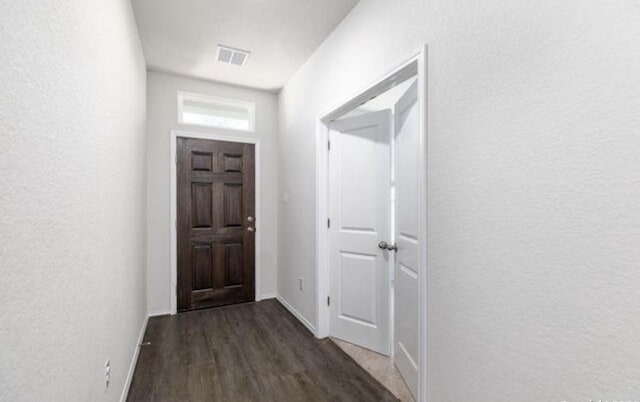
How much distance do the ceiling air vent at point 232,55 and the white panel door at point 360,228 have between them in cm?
120

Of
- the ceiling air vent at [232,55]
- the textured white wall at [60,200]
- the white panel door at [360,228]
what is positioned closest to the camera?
the textured white wall at [60,200]

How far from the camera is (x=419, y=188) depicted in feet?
5.34

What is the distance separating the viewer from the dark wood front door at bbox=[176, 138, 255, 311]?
3459mm

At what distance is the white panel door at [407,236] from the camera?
1893mm

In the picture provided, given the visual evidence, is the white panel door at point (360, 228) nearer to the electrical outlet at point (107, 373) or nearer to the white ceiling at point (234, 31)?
the white ceiling at point (234, 31)

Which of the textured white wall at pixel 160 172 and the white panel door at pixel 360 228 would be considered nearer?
the white panel door at pixel 360 228

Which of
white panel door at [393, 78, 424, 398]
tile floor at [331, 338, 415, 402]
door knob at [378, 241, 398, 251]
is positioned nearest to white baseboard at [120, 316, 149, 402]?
tile floor at [331, 338, 415, 402]

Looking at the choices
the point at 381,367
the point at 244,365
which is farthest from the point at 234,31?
the point at 381,367

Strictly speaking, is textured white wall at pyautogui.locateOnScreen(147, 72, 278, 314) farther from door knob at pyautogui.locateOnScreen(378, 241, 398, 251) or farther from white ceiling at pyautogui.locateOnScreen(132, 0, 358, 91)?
door knob at pyautogui.locateOnScreen(378, 241, 398, 251)

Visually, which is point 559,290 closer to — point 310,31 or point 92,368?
point 92,368

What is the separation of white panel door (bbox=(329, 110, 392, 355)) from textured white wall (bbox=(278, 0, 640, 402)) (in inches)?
32.8

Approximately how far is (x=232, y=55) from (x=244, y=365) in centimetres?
287

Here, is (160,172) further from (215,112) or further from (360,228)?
(360,228)

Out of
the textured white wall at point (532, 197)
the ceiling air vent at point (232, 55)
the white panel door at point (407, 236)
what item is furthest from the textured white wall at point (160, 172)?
the textured white wall at point (532, 197)
